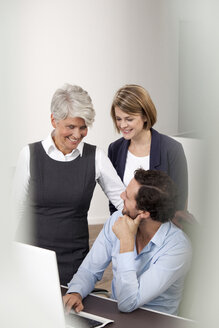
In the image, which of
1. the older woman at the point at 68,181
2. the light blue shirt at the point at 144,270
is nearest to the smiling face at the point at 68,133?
the older woman at the point at 68,181

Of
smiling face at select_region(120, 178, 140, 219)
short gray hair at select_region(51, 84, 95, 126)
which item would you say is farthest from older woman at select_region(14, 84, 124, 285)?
smiling face at select_region(120, 178, 140, 219)

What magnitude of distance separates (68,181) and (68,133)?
145 mm

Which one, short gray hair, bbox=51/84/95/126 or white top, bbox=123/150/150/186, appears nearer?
short gray hair, bbox=51/84/95/126

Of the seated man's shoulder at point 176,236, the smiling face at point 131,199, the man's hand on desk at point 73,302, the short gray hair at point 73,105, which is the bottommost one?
the man's hand on desk at point 73,302

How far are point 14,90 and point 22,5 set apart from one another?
0.04m

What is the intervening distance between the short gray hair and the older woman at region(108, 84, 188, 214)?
64 millimetres

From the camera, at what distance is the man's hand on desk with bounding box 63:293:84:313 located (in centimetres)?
98

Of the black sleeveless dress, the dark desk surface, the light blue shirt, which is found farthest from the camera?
the black sleeveless dress

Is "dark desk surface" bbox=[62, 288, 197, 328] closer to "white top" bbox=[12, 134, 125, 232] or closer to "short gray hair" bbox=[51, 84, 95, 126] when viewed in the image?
"white top" bbox=[12, 134, 125, 232]

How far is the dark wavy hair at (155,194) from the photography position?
1.12 m

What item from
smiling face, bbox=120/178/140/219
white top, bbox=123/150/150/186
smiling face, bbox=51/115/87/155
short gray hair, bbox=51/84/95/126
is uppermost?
short gray hair, bbox=51/84/95/126

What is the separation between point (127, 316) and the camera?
95 centimetres

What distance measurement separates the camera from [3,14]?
21 cm

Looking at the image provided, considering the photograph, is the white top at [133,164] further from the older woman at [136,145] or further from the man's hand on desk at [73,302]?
the man's hand on desk at [73,302]
